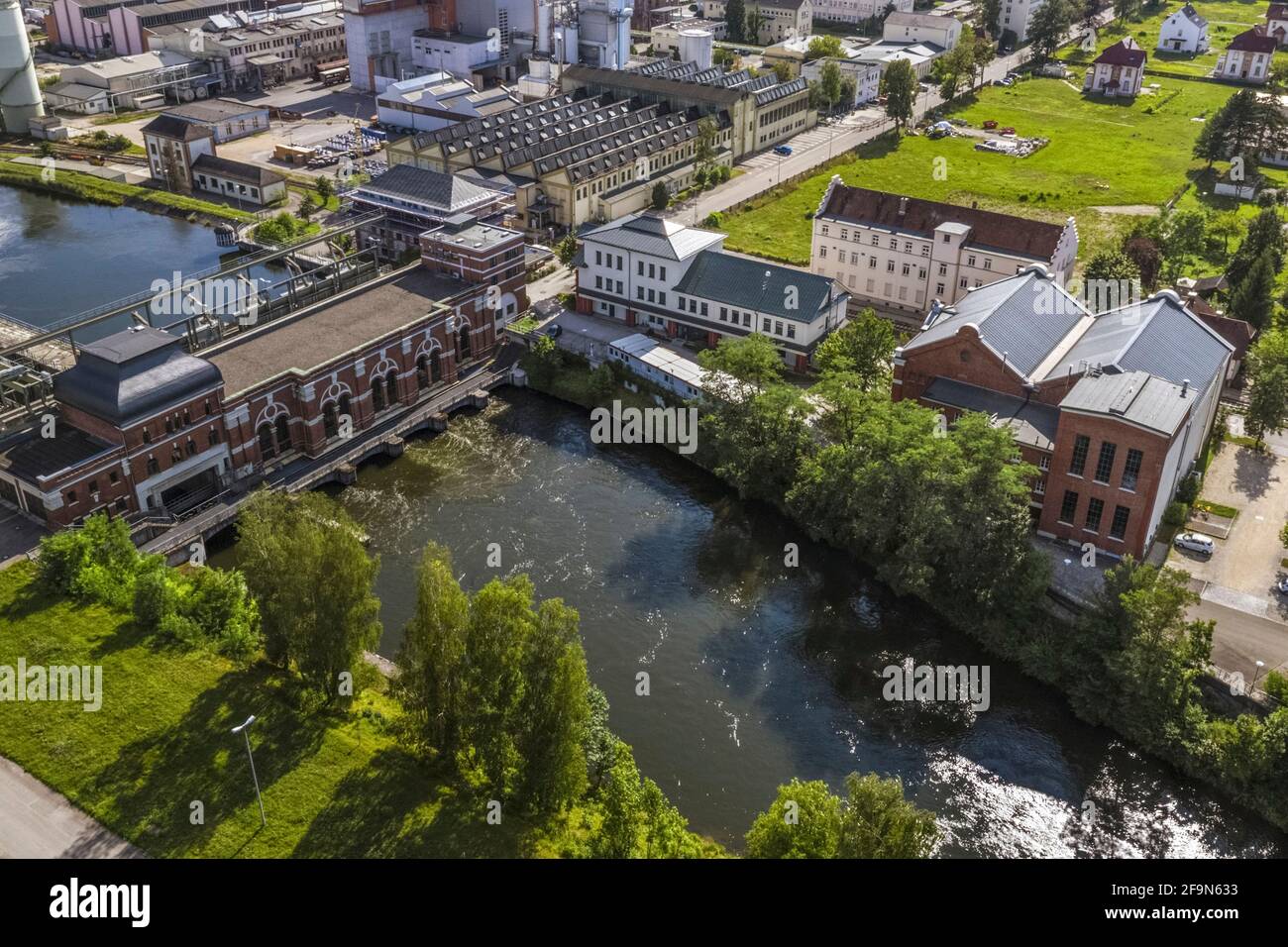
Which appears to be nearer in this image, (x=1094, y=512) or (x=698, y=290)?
(x=1094, y=512)

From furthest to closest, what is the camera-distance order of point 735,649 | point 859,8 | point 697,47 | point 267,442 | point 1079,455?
point 859,8, point 697,47, point 267,442, point 1079,455, point 735,649

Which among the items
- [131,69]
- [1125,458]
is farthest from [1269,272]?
[131,69]

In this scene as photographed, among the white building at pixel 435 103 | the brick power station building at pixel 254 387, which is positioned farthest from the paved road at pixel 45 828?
the white building at pixel 435 103

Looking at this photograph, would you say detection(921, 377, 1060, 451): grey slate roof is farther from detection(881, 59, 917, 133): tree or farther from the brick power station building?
detection(881, 59, 917, 133): tree

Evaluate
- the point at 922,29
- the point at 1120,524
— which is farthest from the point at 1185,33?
the point at 1120,524

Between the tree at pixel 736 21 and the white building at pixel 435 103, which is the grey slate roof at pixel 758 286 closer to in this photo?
the white building at pixel 435 103

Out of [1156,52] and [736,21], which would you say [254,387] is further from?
[1156,52]

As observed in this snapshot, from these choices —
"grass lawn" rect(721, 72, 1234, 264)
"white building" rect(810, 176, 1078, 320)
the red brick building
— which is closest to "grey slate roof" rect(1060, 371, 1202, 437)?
the red brick building
